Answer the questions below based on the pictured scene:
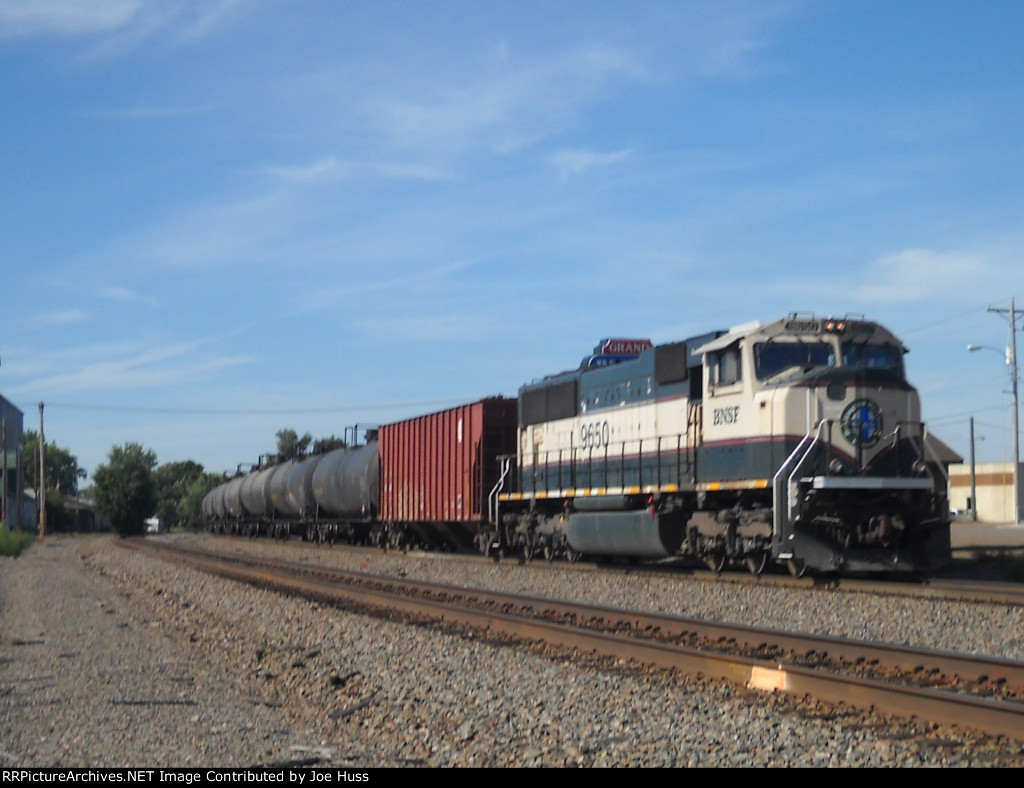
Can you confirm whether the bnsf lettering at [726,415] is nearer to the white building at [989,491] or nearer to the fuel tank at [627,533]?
the fuel tank at [627,533]

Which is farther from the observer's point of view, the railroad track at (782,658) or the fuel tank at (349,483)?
the fuel tank at (349,483)

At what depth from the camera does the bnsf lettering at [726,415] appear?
51.4ft

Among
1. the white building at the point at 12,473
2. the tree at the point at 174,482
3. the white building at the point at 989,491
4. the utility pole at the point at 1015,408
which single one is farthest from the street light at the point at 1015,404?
the tree at the point at 174,482

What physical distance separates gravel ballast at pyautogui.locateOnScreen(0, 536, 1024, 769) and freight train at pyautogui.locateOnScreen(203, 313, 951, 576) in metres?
1.47

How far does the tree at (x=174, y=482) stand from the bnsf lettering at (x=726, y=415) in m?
107

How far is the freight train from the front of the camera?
14.6m

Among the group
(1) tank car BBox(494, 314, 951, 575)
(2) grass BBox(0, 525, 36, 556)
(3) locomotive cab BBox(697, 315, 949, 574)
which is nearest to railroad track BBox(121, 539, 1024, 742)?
(1) tank car BBox(494, 314, 951, 575)

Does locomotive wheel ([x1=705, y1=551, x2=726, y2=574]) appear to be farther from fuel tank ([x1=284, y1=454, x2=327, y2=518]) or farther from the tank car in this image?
fuel tank ([x1=284, y1=454, x2=327, y2=518])

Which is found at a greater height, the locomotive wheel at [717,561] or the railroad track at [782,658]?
the locomotive wheel at [717,561]

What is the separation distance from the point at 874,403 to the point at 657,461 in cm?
389

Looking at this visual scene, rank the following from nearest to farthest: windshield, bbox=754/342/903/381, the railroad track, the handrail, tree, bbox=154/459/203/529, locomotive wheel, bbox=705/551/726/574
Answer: the railroad track, windshield, bbox=754/342/903/381, locomotive wheel, bbox=705/551/726/574, the handrail, tree, bbox=154/459/203/529

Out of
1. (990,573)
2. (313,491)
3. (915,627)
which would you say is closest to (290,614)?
(915,627)

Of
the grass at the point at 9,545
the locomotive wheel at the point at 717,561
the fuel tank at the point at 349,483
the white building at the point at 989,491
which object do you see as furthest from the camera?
the white building at the point at 989,491

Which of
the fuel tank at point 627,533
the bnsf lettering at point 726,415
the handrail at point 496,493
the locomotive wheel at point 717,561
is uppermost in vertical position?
the bnsf lettering at point 726,415
